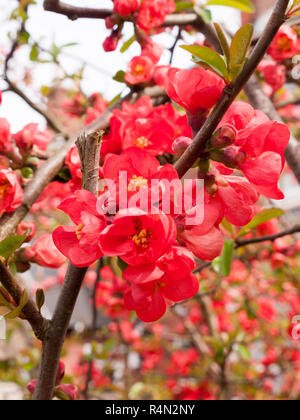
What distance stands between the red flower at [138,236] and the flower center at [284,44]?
3.17 feet

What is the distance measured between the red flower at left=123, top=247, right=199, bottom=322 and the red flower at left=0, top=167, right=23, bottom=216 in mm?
368

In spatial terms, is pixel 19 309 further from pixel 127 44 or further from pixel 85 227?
pixel 127 44

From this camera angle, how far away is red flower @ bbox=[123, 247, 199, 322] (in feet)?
1.68

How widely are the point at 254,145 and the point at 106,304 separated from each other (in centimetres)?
220

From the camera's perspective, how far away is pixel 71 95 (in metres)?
2.34

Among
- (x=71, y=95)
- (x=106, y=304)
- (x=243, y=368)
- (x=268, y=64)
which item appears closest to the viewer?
(x=268, y=64)

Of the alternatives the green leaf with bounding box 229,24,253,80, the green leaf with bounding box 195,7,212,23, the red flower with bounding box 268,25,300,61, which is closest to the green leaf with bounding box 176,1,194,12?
the green leaf with bounding box 195,7,212,23

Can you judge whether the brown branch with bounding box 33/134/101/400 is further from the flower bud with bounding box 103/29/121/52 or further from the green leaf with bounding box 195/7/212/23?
the green leaf with bounding box 195/7/212/23

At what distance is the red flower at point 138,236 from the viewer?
18.7 inches

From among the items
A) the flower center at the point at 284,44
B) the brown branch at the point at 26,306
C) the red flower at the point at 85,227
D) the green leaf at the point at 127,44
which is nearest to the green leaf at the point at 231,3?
the flower center at the point at 284,44

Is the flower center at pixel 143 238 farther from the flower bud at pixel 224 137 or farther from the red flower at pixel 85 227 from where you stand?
the flower bud at pixel 224 137

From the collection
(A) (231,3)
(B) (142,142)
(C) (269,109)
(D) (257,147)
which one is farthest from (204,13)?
(D) (257,147)
